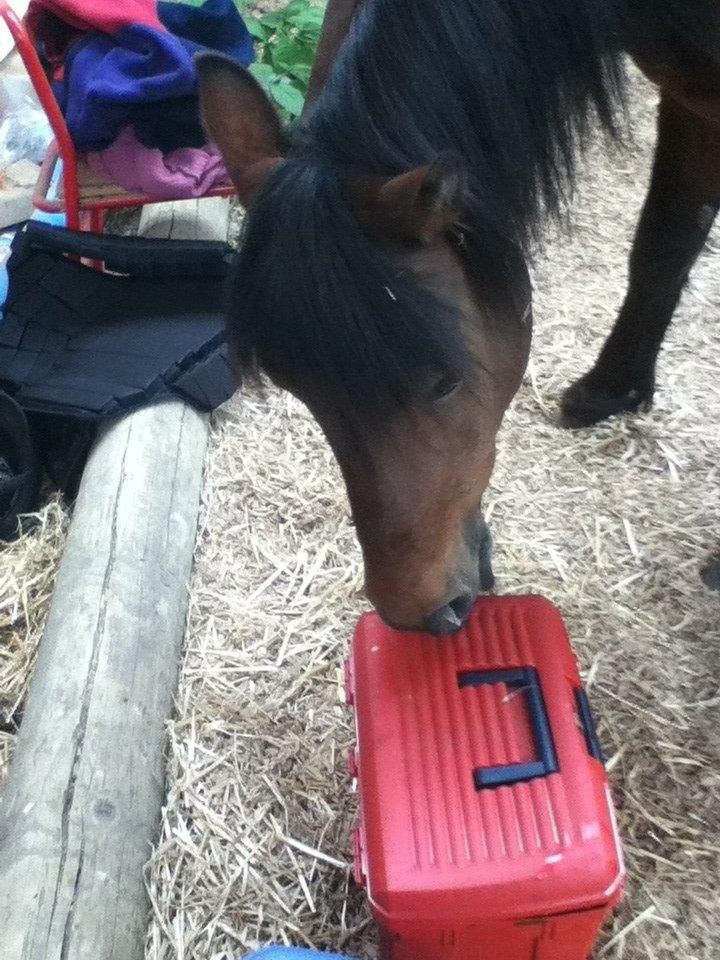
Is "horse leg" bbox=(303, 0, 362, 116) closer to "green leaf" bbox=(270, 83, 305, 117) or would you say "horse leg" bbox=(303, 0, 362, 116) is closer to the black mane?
the black mane

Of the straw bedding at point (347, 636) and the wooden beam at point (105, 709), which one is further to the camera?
the straw bedding at point (347, 636)

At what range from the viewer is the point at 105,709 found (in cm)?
137

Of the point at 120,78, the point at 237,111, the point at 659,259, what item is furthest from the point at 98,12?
the point at 659,259

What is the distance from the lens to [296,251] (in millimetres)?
871

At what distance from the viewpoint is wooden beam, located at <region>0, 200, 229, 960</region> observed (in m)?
1.16

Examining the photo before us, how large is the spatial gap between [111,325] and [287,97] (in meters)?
1.08

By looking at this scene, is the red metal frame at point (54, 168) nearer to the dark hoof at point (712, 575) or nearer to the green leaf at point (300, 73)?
the green leaf at point (300, 73)

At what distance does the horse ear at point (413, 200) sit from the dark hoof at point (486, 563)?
0.49 m

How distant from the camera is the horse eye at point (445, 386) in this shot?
3.13 ft

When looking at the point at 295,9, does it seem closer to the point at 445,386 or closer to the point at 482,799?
the point at 445,386

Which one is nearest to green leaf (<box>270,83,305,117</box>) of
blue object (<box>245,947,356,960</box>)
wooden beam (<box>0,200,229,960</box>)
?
wooden beam (<box>0,200,229,960</box>)

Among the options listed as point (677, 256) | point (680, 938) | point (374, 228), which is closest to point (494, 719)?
point (680, 938)

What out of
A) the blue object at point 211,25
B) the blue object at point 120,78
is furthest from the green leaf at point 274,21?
the blue object at point 120,78

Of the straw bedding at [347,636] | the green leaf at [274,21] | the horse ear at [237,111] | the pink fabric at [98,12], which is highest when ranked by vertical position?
the horse ear at [237,111]
